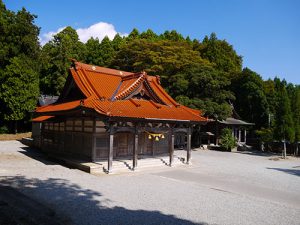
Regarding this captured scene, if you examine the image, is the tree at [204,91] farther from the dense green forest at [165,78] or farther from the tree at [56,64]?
the tree at [56,64]

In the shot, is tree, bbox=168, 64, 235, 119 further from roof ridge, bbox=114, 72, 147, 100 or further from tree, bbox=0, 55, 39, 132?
tree, bbox=0, 55, 39, 132

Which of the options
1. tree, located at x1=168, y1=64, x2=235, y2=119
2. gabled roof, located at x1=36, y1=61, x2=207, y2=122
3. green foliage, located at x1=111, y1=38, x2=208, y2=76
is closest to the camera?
gabled roof, located at x1=36, y1=61, x2=207, y2=122

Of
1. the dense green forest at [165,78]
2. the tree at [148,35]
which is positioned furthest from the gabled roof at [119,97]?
the tree at [148,35]

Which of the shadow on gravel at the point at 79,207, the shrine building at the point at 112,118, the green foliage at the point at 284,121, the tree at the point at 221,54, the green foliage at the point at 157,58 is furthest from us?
the tree at the point at 221,54

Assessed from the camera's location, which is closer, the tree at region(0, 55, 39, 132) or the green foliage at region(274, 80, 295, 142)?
the green foliage at region(274, 80, 295, 142)

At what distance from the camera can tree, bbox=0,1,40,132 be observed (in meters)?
33.5

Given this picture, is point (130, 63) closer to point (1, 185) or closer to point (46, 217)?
point (1, 185)

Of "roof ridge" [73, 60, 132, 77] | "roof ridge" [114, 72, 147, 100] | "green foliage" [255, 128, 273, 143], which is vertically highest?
"roof ridge" [73, 60, 132, 77]

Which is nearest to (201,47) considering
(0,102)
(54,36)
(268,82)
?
(268,82)

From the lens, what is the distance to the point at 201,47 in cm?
5228

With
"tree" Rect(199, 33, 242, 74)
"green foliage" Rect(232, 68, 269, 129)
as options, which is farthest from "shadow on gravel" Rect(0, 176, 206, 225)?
"tree" Rect(199, 33, 242, 74)

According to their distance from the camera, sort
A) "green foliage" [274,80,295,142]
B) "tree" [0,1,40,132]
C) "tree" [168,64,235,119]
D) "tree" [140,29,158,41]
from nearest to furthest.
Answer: "green foliage" [274,80,295,142], "tree" [168,64,235,119], "tree" [0,1,40,132], "tree" [140,29,158,41]

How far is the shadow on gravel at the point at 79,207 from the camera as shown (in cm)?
779

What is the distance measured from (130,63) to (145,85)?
83.6 feet
